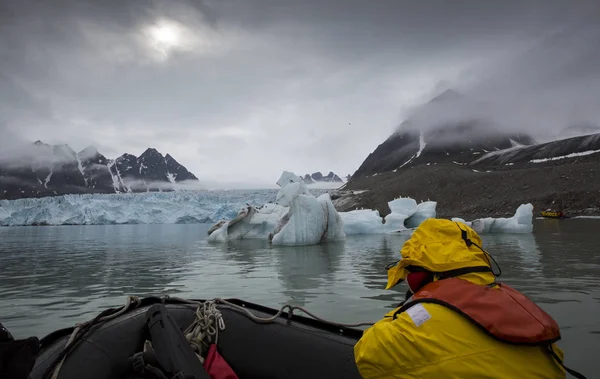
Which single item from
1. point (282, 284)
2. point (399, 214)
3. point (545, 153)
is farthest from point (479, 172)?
point (282, 284)

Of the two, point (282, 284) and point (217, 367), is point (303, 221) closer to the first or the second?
point (282, 284)

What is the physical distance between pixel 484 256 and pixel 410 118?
138 m

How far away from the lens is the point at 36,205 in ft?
183

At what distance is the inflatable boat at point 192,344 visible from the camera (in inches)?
103

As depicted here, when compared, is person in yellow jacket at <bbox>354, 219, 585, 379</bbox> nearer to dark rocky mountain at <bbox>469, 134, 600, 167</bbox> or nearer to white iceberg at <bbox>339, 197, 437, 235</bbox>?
white iceberg at <bbox>339, 197, 437, 235</bbox>

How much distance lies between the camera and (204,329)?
3162 millimetres

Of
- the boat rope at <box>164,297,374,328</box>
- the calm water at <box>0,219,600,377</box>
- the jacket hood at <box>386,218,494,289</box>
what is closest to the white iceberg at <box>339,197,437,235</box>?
the calm water at <box>0,219,600,377</box>

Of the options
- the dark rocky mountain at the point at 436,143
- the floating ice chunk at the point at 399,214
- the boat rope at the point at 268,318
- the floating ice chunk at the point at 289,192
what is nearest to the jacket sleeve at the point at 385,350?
the boat rope at the point at 268,318

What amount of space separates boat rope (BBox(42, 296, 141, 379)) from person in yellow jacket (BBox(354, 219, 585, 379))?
204 cm

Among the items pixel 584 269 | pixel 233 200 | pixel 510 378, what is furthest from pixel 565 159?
pixel 510 378

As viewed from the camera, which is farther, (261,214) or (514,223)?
(261,214)

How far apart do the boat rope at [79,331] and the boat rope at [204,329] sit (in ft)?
1.74

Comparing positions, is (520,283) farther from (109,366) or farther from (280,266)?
(109,366)

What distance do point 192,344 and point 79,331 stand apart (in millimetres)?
835
